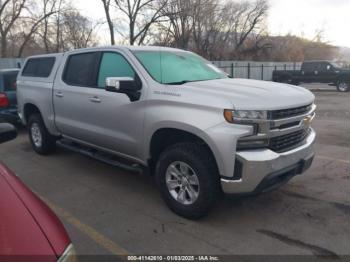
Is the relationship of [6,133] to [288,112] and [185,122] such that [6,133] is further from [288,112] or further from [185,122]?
[288,112]

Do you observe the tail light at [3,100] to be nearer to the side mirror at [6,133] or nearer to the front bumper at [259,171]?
the side mirror at [6,133]

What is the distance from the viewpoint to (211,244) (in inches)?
133

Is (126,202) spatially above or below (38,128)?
below

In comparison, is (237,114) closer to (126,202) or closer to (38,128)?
(126,202)

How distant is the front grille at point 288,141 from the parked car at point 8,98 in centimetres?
693

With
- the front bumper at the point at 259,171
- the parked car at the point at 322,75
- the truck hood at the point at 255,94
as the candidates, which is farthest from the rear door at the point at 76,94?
the parked car at the point at 322,75

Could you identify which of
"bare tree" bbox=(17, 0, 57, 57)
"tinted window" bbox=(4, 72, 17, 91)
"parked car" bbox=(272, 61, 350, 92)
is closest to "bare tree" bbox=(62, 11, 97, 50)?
"bare tree" bbox=(17, 0, 57, 57)

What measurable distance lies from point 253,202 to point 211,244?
45.6 inches

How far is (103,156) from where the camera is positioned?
5.05 meters

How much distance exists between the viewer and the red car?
1.55 m

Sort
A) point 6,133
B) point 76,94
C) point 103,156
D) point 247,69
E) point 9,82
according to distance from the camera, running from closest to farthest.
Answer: point 6,133
point 103,156
point 76,94
point 9,82
point 247,69

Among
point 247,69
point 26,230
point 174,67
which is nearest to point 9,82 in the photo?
point 174,67

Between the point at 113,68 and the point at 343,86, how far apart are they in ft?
66.6

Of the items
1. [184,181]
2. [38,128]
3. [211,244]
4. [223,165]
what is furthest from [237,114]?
[38,128]
